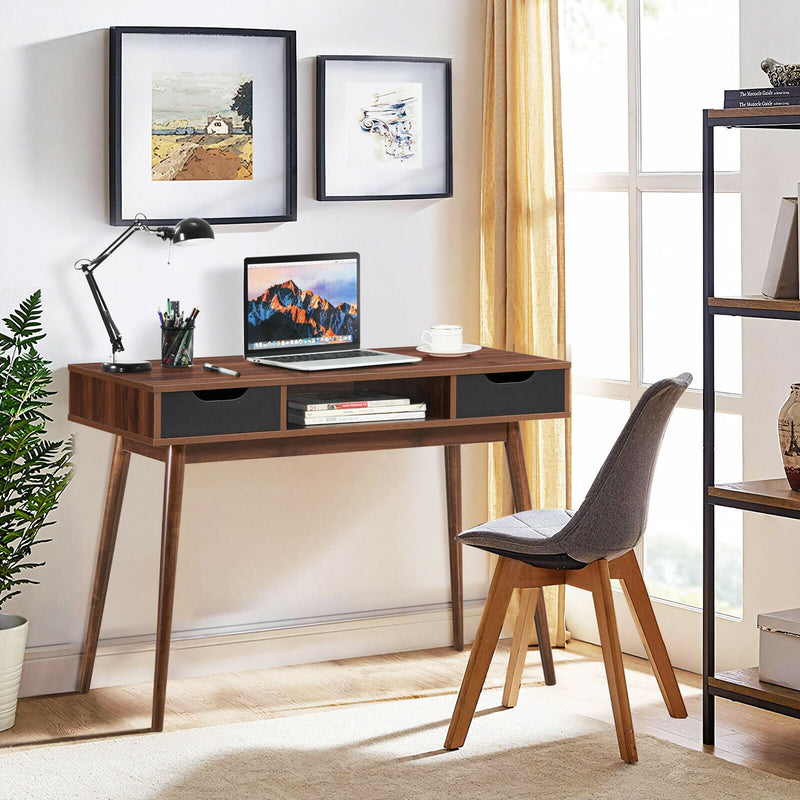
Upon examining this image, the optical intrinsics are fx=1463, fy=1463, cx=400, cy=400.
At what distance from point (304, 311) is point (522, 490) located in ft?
2.49

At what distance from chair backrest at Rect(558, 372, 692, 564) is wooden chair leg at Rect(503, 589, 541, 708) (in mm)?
436

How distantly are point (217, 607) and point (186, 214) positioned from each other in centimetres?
109

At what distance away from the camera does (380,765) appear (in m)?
3.26

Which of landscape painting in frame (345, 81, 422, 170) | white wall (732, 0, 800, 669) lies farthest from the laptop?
white wall (732, 0, 800, 669)

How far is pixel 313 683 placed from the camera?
157 inches

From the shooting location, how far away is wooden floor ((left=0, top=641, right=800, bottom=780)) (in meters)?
3.48

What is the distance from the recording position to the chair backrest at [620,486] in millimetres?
3215

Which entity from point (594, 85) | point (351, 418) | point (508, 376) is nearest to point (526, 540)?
point (351, 418)

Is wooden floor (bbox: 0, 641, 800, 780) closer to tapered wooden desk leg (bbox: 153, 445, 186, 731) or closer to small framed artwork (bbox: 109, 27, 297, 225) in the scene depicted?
tapered wooden desk leg (bbox: 153, 445, 186, 731)

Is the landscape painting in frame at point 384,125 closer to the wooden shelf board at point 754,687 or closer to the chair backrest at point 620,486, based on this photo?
the chair backrest at point 620,486

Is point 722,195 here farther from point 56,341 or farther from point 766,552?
point 56,341

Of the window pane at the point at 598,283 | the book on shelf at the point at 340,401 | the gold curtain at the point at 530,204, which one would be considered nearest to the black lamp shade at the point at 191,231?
the book on shelf at the point at 340,401

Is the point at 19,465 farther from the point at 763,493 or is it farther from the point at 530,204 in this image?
the point at 763,493

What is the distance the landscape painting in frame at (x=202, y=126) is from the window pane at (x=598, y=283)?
102 centimetres
